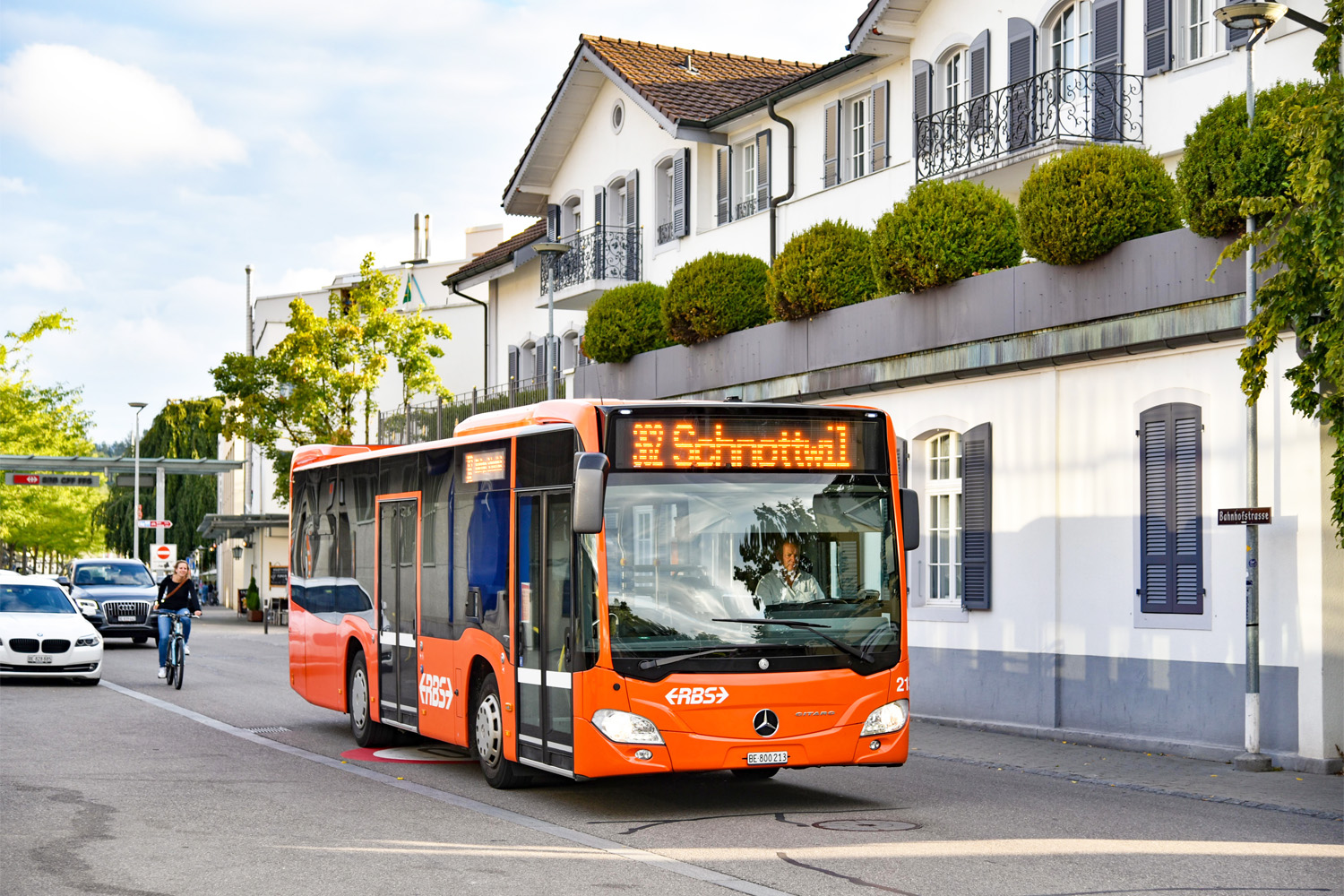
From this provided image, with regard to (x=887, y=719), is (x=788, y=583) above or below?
above

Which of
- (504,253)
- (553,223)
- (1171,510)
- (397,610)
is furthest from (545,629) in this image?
(504,253)

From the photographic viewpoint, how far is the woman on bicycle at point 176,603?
23.4 metres

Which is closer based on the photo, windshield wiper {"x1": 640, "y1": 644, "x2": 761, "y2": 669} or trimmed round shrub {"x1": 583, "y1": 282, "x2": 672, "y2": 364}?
windshield wiper {"x1": 640, "y1": 644, "x2": 761, "y2": 669}

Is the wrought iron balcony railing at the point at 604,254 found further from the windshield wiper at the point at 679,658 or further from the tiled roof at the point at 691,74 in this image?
the windshield wiper at the point at 679,658

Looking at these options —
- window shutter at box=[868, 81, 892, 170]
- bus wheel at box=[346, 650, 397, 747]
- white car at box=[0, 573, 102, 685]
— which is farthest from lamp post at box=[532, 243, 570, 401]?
bus wheel at box=[346, 650, 397, 747]

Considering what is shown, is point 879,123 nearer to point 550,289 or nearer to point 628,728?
point 550,289

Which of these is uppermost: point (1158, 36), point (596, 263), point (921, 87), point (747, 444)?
point (921, 87)

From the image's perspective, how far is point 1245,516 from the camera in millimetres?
14469

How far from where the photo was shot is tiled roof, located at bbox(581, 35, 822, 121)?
30.6 meters

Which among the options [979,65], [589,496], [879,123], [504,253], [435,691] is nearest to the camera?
[589,496]

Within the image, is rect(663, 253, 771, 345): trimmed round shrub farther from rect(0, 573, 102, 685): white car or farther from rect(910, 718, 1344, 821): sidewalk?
rect(0, 573, 102, 685): white car

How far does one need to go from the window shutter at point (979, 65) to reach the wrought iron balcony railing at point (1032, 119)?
1.11 feet

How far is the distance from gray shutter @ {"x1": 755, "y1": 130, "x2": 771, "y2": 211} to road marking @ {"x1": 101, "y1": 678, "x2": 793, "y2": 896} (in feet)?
45.5

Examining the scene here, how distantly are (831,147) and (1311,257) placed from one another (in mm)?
14993
